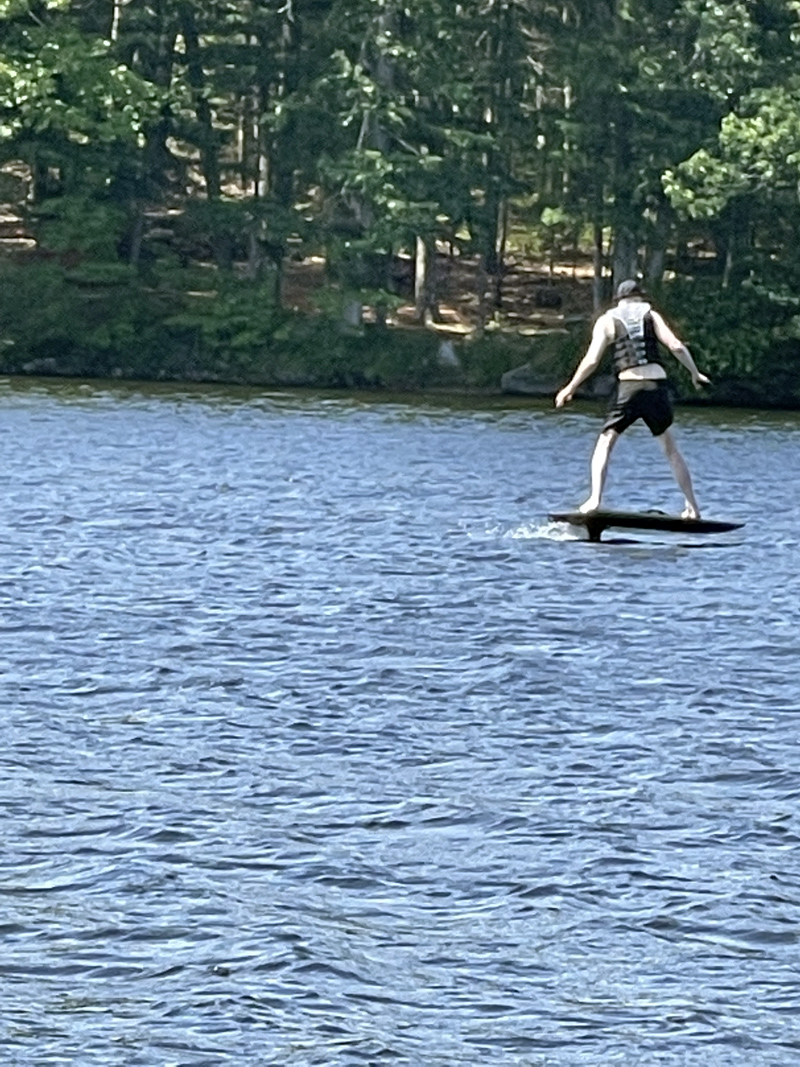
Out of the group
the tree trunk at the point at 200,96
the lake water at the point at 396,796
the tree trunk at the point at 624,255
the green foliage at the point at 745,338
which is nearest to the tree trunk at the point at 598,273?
the tree trunk at the point at 624,255

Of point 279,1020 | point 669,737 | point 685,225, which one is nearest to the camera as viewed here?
point 279,1020

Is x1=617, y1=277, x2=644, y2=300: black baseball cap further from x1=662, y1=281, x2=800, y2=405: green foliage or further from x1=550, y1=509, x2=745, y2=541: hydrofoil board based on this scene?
x1=662, y1=281, x2=800, y2=405: green foliage

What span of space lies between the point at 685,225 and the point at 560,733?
51.2 m

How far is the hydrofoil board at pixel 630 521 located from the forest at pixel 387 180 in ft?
107

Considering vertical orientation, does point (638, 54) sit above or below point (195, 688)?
above

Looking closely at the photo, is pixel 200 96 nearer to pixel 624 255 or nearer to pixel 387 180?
pixel 387 180

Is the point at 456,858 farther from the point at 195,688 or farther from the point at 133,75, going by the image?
the point at 133,75

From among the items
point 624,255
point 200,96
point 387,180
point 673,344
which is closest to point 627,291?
point 673,344

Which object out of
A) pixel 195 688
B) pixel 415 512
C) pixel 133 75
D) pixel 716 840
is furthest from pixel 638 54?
pixel 716 840

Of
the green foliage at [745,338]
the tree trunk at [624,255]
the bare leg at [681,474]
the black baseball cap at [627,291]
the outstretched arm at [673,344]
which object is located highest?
the black baseball cap at [627,291]

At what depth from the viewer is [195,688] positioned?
56.4 feet

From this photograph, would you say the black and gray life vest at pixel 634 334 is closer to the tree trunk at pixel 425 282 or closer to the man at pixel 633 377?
the man at pixel 633 377

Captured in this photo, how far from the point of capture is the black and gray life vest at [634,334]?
2562cm

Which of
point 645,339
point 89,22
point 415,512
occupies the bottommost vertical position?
point 415,512
